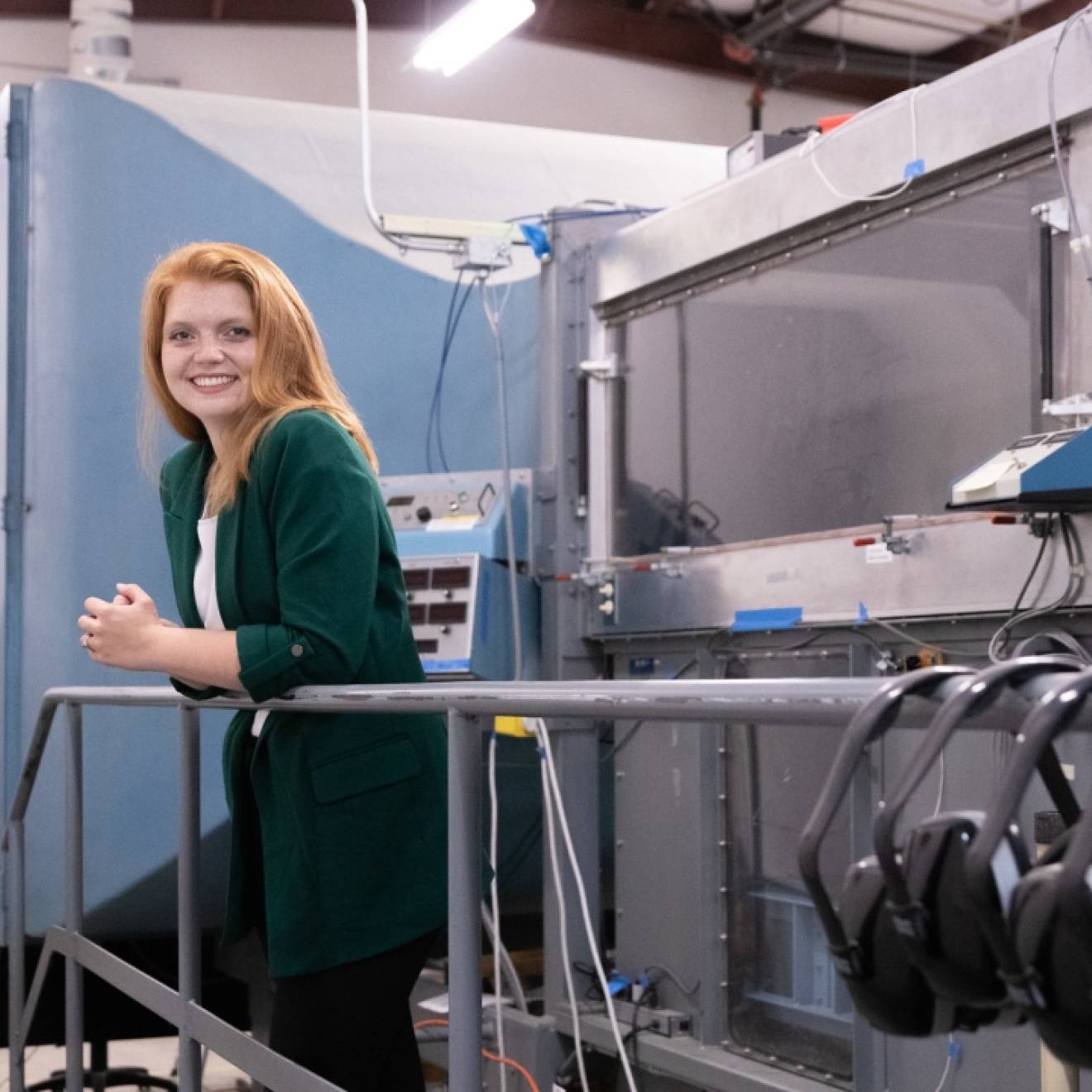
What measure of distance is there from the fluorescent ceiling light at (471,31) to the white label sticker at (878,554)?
5.36ft

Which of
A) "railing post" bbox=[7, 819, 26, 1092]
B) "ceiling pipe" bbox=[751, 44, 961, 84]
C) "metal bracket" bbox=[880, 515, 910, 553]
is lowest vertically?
"railing post" bbox=[7, 819, 26, 1092]

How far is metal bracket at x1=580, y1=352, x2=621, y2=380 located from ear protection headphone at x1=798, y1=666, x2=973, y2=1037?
3118mm

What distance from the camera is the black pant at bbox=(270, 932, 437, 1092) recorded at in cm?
160

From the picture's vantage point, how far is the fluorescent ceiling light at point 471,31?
3939 mm

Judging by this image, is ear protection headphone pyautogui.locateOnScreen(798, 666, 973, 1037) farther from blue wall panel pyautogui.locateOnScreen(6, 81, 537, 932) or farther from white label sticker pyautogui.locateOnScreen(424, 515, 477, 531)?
blue wall panel pyautogui.locateOnScreen(6, 81, 537, 932)

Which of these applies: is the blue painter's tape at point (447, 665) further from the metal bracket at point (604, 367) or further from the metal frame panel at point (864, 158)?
the metal frame panel at point (864, 158)

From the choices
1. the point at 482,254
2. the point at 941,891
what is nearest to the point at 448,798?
the point at 941,891

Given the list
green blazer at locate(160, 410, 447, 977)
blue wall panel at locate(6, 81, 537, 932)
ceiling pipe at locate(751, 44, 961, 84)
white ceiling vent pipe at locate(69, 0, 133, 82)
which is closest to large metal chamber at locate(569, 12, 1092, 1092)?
blue wall panel at locate(6, 81, 537, 932)

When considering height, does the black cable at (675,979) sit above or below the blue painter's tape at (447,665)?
below

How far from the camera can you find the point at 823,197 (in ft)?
10.4

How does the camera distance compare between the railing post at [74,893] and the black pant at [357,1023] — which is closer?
the black pant at [357,1023]

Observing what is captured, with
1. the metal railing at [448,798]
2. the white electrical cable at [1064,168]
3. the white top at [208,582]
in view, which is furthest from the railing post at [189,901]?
the white electrical cable at [1064,168]

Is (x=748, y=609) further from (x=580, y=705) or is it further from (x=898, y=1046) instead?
(x=580, y=705)

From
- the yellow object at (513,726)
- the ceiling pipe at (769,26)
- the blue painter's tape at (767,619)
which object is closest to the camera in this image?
the blue painter's tape at (767,619)
